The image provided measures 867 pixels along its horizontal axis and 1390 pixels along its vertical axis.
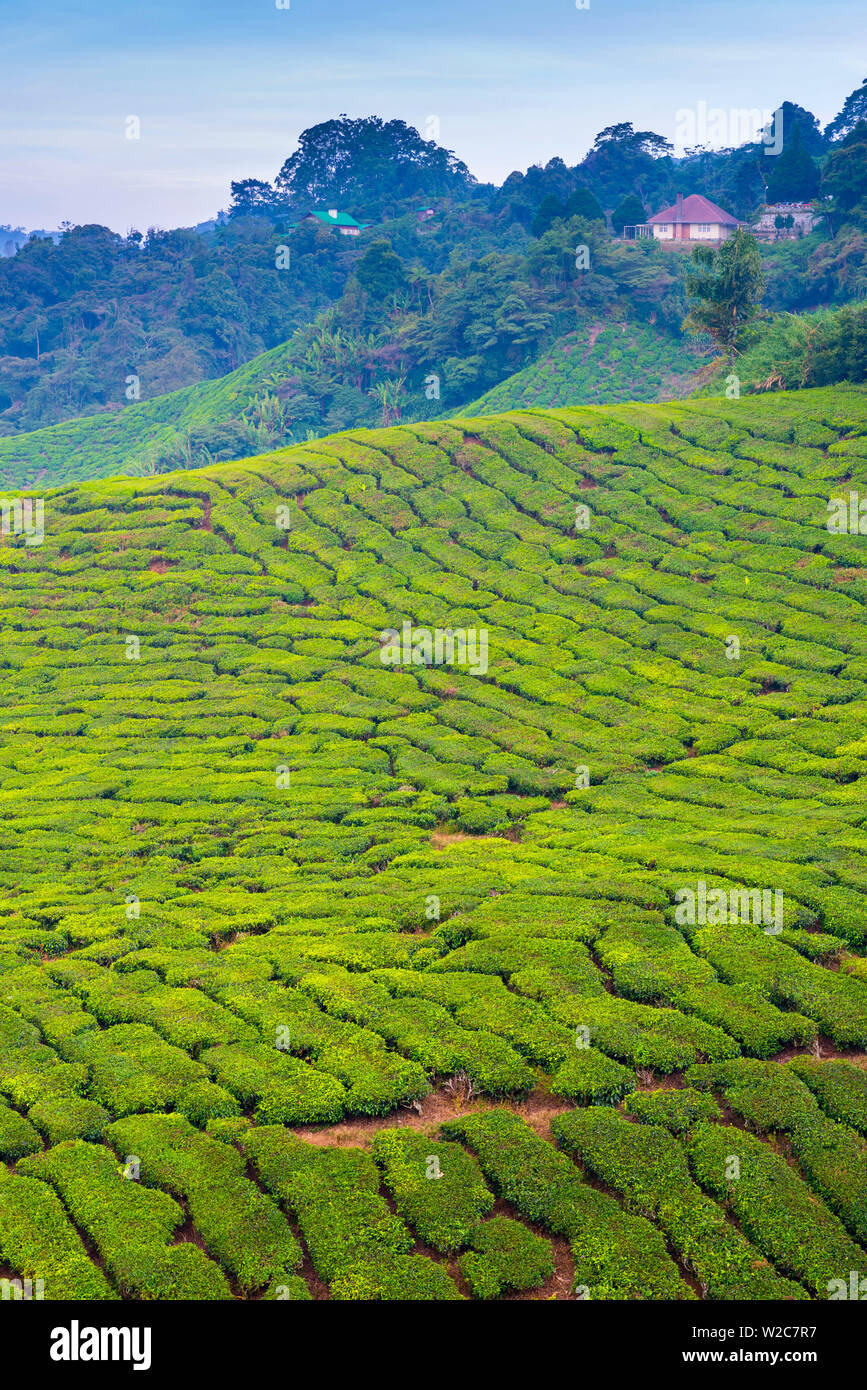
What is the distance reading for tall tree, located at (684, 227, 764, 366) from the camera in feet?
131

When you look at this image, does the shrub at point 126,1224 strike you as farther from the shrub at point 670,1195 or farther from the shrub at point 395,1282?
the shrub at point 670,1195

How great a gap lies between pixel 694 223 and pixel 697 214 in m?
1.05

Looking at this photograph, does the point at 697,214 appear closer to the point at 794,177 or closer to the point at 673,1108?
the point at 794,177

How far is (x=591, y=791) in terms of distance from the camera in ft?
72.4

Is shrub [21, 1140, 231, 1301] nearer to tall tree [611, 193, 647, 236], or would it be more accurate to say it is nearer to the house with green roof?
tall tree [611, 193, 647, 236]

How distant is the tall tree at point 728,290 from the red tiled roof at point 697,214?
38.1 meters

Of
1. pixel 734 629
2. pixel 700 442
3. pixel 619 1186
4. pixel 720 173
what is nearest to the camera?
pixel 619 1186

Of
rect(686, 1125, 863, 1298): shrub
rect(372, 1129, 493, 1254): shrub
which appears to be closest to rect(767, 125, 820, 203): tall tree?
rect(686, 1125, 863, 1298): shrub

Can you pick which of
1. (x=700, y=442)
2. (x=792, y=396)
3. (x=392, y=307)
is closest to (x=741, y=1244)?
(x=700, y=442)

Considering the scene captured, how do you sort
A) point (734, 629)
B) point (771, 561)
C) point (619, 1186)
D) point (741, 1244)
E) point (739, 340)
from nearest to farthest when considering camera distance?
1. point (741, 1244)
2. point (619, 1186)
3. point (734, 629)
4. point (771, 561)
5. point (739, 340)

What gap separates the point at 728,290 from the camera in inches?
1619

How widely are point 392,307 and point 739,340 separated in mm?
40730

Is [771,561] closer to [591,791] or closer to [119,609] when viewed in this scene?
[591,791]

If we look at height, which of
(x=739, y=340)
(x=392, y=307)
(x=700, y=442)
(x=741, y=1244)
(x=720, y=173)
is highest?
(x=720, y=173)
